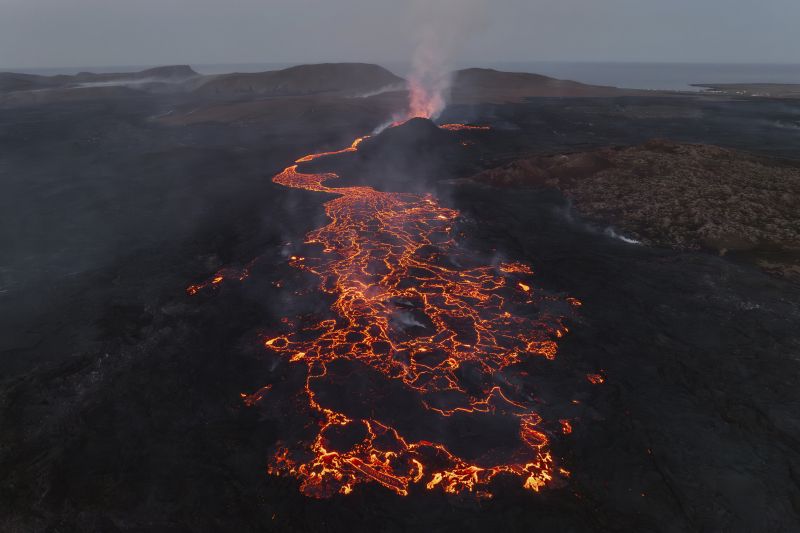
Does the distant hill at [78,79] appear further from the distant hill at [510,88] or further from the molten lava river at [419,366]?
the molten lava river at [419,366]

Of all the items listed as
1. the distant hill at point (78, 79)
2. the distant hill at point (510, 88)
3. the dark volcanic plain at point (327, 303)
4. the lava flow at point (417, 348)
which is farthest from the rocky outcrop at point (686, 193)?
the distant hill at point (78, 79)

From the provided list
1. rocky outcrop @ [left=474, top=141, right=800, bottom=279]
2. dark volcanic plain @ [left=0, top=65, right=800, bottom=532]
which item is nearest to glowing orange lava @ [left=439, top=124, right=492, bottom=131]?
dark volcanic plain @ [left=0, top=65, right=800, bottom=532]

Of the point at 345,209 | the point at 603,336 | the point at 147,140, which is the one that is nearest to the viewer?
the point at 603,336

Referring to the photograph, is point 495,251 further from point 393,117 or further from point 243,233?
point 393,117

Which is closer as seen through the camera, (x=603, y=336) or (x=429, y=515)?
(x=429, y=515)

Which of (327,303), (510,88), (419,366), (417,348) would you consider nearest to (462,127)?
(327,303)

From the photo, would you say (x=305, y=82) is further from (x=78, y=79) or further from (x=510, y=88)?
(x=78, y=79)

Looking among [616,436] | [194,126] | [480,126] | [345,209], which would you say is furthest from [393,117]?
[616,436]
